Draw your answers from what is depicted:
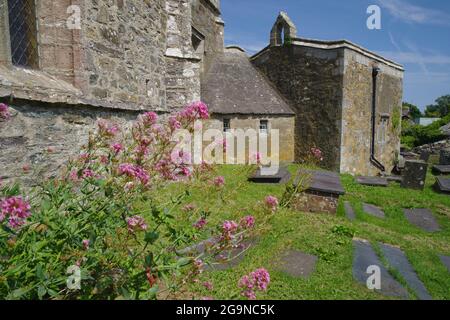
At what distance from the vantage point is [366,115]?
15.5 meters

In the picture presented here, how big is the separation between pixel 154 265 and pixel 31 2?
4.01 metres

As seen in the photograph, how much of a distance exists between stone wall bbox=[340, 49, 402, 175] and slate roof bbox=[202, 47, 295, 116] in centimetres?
283

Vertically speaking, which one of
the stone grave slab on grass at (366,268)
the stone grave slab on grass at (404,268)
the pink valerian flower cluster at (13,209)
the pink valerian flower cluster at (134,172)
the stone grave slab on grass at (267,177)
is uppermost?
the pink valerian flower cluster at (134,172)

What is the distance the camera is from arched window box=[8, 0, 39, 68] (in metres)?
3.87

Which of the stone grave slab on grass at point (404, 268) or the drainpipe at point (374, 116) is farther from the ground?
the drainpipe at point (374, 116)

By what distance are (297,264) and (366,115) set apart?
13.2 m

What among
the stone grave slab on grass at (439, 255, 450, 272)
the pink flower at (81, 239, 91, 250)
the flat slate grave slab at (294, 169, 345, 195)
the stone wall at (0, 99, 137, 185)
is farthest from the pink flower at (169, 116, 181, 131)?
the stone grave slab on grass at (439, 255, 450, 272)

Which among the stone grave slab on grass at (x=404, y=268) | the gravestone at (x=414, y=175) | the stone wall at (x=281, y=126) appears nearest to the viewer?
the stone grave slab on grass at (x=404, y=268)

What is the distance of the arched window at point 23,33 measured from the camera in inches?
152

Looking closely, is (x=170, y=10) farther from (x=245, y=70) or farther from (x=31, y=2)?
(x=245, y=70)

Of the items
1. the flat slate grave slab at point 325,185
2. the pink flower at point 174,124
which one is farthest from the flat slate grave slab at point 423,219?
the pink flower at point 174,124

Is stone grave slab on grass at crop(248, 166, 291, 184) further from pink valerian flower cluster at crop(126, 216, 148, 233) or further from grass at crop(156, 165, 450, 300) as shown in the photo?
pink valerian flower cluster at crop(126, 216, 148, 233)

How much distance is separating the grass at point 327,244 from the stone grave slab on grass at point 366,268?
97 mm

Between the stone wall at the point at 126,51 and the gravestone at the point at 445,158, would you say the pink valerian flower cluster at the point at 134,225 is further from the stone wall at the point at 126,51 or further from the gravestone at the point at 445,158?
the gravestone at the point at 445,158
